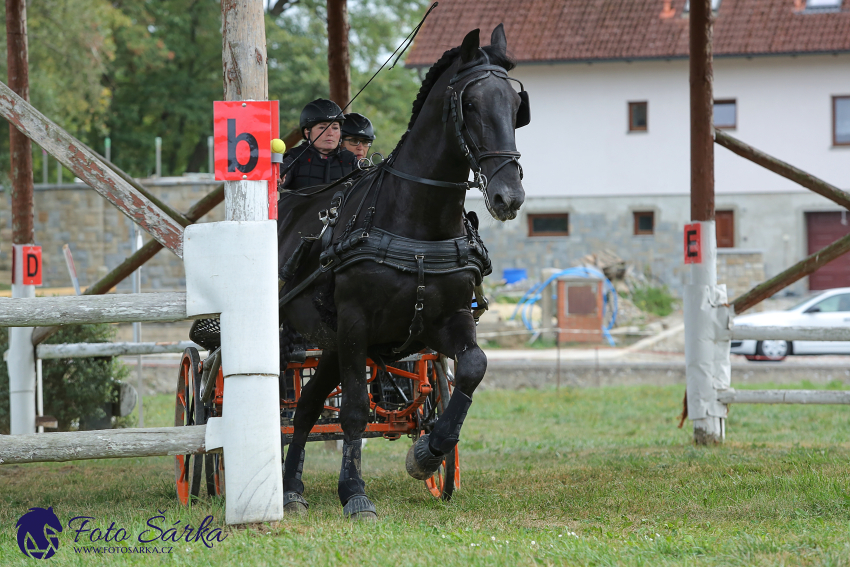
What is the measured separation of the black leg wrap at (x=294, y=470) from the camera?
19.0 feet

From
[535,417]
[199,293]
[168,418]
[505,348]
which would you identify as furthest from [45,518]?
[505,348]

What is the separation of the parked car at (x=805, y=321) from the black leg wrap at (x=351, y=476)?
14800 millimetres

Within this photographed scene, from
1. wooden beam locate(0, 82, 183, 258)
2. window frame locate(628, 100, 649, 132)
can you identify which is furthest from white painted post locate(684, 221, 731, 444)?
window frame locate(628, 100, 649, 132)

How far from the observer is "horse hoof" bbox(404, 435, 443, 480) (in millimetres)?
5129

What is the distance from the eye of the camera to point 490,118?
4.83 meters

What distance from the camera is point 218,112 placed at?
475 centimetres

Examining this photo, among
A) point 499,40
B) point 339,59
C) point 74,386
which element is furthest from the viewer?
point 74,386

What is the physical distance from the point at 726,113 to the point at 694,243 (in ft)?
69.4

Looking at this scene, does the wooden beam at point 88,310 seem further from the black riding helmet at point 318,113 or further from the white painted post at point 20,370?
the white painted post at point 20,370

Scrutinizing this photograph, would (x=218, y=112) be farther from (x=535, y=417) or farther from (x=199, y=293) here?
→ (x=535, y=417)

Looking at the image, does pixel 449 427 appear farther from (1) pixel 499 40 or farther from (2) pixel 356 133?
(2) pixel 356 133

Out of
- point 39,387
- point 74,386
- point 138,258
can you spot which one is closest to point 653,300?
point 74,386

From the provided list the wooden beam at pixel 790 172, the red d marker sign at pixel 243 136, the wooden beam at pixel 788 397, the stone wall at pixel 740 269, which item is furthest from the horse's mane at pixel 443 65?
the stone wall at pixel 740 269

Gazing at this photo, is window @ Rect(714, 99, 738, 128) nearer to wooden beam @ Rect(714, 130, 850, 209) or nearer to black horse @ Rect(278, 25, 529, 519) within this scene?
wooden beam @ Rect(714, 130, 850, 209)
